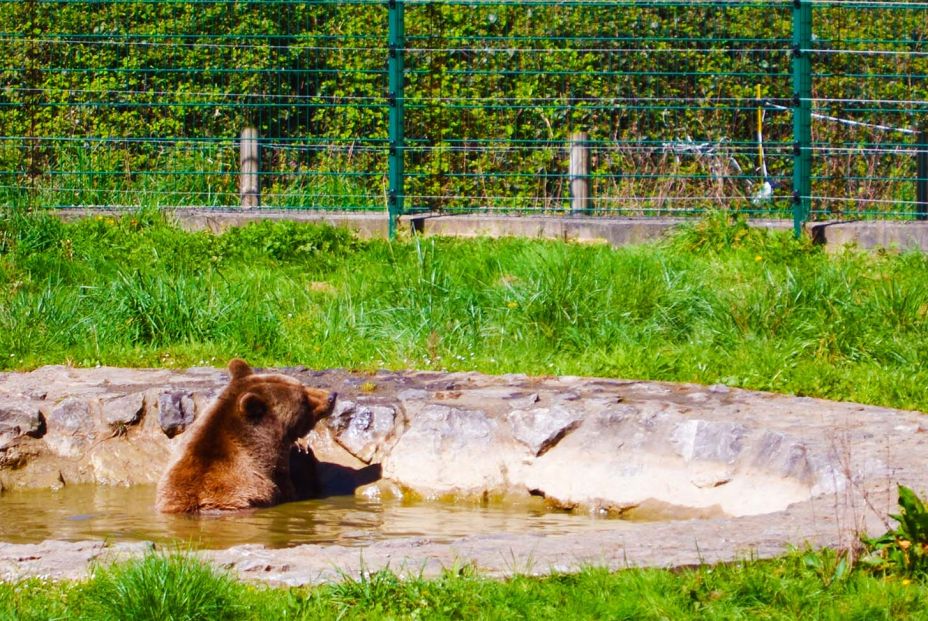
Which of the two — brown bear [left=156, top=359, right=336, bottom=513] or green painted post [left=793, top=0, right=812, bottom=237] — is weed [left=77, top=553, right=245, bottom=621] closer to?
brown bear [left=156, top=359, right=336, bottom=513]

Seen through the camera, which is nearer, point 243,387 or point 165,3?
point 243,387

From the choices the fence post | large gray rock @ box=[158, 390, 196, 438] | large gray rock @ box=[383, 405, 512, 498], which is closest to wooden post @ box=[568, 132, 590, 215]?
the fence post

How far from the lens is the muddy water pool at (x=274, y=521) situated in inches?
254

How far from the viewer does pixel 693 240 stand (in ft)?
38.8

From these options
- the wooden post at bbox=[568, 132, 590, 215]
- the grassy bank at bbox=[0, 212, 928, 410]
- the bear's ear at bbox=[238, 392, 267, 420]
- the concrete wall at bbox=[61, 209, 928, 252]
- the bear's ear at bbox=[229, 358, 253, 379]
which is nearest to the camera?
the bear's ear at bbox=[238, 392, 267, 420]

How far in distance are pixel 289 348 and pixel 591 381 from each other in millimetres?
2207

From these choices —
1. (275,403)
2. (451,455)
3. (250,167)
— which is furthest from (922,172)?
(275,403)

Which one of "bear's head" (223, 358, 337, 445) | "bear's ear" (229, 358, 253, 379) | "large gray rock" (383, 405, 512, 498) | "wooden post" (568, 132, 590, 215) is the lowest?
"large gray rock" (383, 405, 512, 498)

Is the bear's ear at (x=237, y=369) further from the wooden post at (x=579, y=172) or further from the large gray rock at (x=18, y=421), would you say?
the wooden post at (x=579, y=172)

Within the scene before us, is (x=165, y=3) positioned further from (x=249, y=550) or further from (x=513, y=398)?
(x=249, y=550)

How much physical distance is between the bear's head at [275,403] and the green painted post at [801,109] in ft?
20.0

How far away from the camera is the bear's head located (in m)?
7.17

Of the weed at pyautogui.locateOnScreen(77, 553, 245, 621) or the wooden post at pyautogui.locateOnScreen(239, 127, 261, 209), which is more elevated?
the wooden post at pyautogui.locateOnScreen(239, 127, 261, 209)

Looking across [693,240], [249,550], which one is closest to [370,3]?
[693,240]
